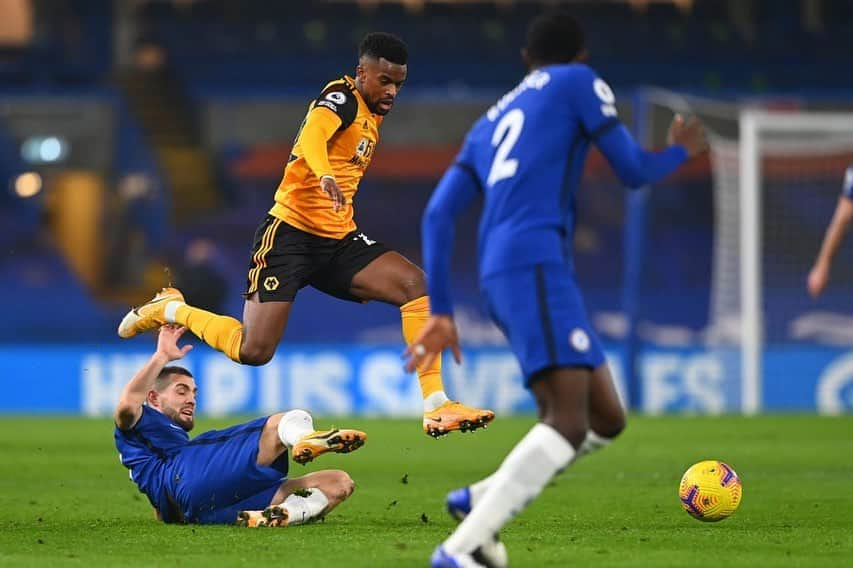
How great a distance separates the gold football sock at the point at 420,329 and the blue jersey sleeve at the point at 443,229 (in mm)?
2763

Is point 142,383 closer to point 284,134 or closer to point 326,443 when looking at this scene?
point 326,443

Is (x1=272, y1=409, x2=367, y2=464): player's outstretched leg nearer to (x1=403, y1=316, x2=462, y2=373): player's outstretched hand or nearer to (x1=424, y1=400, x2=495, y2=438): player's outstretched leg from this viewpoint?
(x1=424, y1=400, x2=495, y2=438): player's outstretched leg

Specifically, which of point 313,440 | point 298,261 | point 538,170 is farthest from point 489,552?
point 298,261

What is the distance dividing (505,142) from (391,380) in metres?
13.7

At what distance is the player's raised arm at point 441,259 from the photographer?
524cm

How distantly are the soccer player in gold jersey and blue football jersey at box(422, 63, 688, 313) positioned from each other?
9.08ft

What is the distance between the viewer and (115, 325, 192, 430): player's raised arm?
6.93m

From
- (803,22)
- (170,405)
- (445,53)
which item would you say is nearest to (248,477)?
(170,405)

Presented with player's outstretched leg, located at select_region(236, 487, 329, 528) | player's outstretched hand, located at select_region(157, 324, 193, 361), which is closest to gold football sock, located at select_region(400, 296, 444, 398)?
player's outstretched leg, located at select_region(236, 487, 329, 528)

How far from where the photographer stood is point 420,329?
8.31 metres

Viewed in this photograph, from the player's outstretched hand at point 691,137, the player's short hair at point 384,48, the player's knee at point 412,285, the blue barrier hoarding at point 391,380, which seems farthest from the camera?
the blue barrier hoarding at point 391,380

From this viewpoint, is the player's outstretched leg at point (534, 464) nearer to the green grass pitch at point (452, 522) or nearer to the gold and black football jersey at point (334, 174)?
the green grass pitch at point (452, 522)

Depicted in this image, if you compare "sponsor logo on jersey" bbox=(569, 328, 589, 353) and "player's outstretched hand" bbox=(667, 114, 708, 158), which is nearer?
"sponsor logo on jersey" bbox=(569, 328, 589, 353)

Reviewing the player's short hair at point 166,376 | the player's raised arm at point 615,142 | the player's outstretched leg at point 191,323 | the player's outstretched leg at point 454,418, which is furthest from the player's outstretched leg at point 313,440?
the player's raised arm at point 615,142
